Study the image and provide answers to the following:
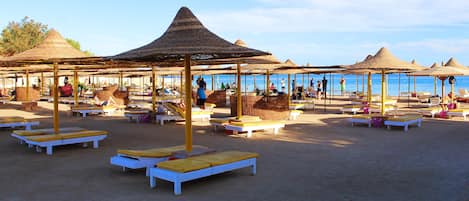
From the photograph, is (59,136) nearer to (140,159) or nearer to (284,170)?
(140,159)

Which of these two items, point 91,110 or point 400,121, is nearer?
point 400,121

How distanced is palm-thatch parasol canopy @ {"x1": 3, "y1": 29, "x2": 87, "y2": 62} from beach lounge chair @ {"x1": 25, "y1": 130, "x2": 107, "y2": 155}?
4.84 ft

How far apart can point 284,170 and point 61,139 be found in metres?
4.30

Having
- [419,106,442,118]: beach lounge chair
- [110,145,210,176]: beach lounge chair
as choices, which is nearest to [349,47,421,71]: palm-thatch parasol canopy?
[419,106,442,118]: beach lounge chair

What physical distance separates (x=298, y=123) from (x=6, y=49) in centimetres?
3228

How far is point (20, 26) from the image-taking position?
42.3 m

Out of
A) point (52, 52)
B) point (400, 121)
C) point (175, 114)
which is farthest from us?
point (175, 114)

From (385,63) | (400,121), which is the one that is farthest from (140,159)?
(385,63)

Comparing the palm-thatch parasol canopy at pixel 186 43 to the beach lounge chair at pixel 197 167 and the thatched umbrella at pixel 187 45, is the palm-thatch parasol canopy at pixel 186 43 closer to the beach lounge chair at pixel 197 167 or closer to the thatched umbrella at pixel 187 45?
the thatched umbrella at pixel 187 45

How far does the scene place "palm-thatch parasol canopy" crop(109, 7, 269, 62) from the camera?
6316 mm

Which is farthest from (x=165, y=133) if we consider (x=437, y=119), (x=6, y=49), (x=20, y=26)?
(x=20, y=26)

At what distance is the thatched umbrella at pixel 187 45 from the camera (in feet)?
20.8

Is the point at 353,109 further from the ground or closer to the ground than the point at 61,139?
further from the ground

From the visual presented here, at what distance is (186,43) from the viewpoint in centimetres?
651
